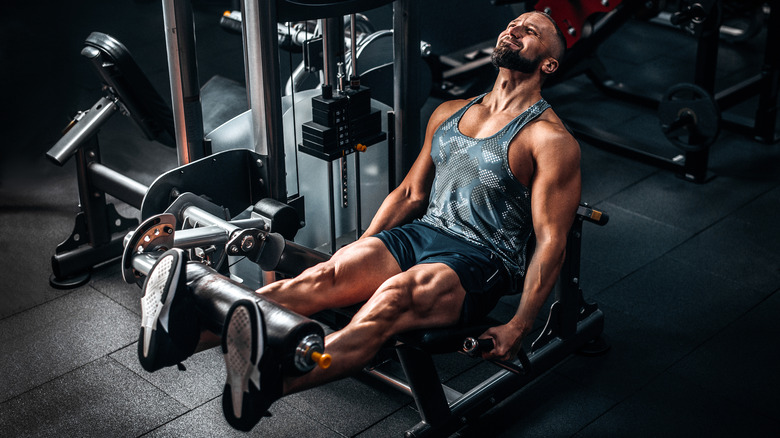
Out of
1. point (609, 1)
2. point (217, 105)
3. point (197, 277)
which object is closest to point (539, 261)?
point (197, 277)

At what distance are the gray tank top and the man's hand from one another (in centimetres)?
22

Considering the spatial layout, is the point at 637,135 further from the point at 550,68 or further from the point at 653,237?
the point at 550,68

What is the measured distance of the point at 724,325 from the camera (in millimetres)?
3098

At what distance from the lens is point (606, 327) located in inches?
122

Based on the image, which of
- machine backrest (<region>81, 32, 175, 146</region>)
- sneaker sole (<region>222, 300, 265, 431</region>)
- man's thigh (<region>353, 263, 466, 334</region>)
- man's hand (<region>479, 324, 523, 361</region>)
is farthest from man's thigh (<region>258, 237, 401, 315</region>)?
machine backrest (<region>81, 32, 175, 146</region>)

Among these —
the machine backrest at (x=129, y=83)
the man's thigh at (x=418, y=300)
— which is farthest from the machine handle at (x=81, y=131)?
the man's thigh at (x=418, y=300)

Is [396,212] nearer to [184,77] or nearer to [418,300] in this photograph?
[418,300]

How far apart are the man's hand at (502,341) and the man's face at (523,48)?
745mm

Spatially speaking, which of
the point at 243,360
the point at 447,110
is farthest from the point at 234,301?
the point at 447,110

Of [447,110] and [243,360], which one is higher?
[447,110]

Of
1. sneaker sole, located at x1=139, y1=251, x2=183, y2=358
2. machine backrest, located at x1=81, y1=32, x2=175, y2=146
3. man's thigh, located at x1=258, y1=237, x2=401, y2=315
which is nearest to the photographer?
sneaker sole, located at x1=139, y1=251, x2=183, y2=358

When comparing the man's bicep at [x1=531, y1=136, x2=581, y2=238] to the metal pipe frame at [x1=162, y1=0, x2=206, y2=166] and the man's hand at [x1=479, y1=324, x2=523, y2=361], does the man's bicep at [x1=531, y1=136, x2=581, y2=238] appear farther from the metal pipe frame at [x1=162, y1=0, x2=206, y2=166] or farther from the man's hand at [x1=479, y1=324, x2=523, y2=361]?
the metal pipe frame at [x1=162, y1=0, x2=206, y2=166]

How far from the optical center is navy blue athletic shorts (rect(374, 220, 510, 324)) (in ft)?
7.67

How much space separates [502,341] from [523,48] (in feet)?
2.72
